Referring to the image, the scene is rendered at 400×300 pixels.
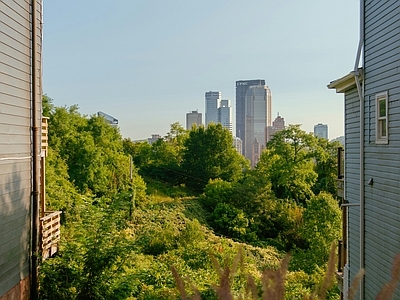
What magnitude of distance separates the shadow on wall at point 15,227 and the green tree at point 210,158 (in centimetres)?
2188

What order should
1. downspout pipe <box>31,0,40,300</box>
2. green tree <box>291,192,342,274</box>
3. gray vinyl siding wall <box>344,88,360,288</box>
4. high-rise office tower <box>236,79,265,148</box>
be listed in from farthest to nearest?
high-rise office tower <box>236,79,265,148</box>
green tree <box>291,192,342,274</box>
gray vinyl siding wall <box>344,88,360,288</box>
downspout pipe <box>31,0,40,300</box>

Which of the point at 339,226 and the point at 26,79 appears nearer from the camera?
the point at 26,79

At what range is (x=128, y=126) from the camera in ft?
111

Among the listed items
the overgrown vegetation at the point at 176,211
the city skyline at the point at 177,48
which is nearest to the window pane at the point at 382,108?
the city skyline at the point at 177,48

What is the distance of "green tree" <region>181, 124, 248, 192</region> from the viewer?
93.8 feet

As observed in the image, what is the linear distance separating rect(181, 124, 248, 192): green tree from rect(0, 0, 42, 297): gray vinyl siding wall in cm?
2195

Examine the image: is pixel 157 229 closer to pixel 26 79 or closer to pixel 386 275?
pixel 26 79

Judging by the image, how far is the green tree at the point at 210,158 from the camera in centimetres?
2859

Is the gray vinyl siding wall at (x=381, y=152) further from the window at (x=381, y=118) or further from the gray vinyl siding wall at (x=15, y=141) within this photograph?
the gray vinyl siding wall at (x=15, y=141)

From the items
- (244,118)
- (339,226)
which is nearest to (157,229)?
(339,226)

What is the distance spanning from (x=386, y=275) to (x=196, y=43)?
18185 millimetres

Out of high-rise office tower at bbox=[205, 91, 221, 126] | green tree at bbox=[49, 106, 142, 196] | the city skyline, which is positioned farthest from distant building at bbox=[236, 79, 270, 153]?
green tree at bbox=[49, 106, 142, 196]

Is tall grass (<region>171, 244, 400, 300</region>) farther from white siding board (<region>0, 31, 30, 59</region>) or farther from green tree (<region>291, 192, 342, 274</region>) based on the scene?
green tree (<region>291, 192, 342, 274</region>)

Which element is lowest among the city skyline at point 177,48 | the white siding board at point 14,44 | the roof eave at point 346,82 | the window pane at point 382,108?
the window pane at point 382,108
